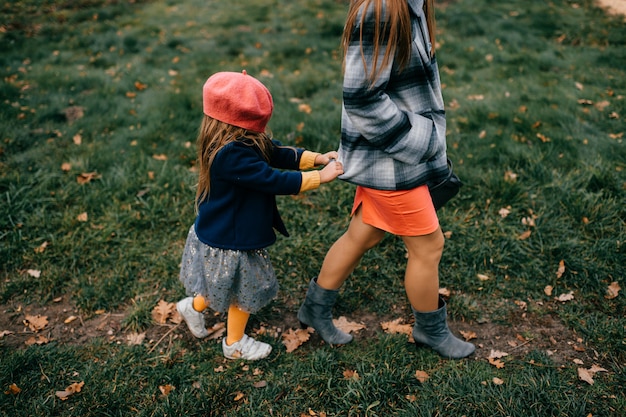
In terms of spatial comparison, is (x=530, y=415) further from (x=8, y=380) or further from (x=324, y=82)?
(x=324, y=82)

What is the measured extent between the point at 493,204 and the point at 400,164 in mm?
1824

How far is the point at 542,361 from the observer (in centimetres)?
240

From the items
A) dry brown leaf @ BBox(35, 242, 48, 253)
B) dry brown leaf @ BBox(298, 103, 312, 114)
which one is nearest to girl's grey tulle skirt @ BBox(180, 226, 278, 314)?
dry brown leaf @ BBox(35, 242, 48, 253)

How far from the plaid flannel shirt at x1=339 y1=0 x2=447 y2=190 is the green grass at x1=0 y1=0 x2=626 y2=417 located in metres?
1.02

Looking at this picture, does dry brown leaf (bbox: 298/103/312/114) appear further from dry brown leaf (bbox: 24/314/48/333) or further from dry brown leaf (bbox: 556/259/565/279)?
dry brown leaf (bbox: 24/314/48/333)

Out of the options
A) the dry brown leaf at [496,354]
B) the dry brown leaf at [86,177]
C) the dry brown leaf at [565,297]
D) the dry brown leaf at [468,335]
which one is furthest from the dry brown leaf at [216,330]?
the dry brown leaf at [565,297]

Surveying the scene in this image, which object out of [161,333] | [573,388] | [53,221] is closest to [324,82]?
[53,221]

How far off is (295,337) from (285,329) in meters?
0.11

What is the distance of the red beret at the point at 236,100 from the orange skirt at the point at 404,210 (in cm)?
57

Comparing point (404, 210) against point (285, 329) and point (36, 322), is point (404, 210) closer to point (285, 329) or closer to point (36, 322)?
point (285, 329)

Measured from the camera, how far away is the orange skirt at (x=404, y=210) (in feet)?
6.56

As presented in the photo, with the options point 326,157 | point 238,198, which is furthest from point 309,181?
point 238,198

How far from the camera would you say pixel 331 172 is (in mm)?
2014

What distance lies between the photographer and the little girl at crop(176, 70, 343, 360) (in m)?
1.95
